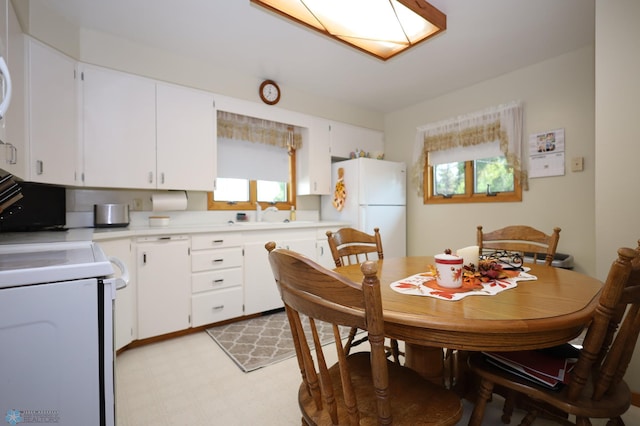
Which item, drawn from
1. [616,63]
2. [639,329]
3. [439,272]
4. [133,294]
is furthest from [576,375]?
[133,294]

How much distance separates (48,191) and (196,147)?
1146 millimetres

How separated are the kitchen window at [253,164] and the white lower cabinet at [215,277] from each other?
658 millimetres

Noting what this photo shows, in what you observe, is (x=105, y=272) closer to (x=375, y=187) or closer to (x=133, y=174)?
(x=133, y=174)

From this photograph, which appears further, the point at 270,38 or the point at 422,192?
the point at 422,192

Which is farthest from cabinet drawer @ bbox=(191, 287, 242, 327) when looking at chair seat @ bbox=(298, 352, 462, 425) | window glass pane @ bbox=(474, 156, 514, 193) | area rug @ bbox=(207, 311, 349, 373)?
window glass pane @ bbox=(474, 156, 514, 193)

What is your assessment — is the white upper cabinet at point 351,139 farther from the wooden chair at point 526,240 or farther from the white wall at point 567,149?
the wooden chair at point 526,240

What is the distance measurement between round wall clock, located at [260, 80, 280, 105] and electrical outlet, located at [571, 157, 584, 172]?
9.63 ft

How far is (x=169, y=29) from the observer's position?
2359mm

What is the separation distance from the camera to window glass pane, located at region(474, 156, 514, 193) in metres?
3.12

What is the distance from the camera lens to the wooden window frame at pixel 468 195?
3047mm

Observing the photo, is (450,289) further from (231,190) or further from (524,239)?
(231,190)

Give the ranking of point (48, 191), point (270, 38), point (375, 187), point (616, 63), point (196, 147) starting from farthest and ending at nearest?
point (375, 187) < point (196, 147) < point (270, 38) < point (48, 191) < point (616, 63)

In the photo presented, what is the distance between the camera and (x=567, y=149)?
269 centimetres

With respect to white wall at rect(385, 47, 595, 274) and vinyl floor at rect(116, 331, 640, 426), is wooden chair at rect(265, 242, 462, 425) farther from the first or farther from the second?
white wall at rect(385, 47, 595, 274)
